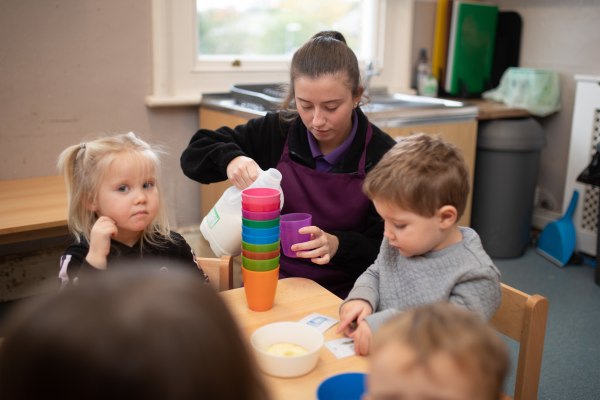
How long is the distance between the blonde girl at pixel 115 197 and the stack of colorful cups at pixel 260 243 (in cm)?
24

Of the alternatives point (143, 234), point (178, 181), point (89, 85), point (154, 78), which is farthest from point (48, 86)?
point (143, 234)

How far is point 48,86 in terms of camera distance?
2512mm

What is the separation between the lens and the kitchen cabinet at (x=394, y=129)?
8.66 ft

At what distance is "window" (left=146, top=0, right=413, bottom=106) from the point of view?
2.76 metres

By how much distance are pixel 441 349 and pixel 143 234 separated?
3.16 ft

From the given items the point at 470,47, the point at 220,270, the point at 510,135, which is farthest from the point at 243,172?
the point at 470,47

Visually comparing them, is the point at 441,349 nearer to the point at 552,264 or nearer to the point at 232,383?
the point at 232,383

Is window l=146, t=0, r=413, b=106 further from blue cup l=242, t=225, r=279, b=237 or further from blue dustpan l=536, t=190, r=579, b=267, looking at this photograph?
blue cup l=242, t=225, r=279, b=237

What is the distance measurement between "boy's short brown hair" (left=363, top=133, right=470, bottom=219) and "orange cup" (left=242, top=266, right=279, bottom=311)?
10.0 inches

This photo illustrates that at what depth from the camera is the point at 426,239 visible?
1.13 meters

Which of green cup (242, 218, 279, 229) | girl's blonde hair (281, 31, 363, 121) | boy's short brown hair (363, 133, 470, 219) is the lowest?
green cup (242, 218, 279, 229)

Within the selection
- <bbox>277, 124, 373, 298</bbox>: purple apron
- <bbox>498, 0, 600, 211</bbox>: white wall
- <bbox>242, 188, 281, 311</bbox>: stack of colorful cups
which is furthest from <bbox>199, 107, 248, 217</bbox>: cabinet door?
<bbox>498, 0, 600, 211</bbox>: white wall

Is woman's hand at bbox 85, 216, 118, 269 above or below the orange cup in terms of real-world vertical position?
above

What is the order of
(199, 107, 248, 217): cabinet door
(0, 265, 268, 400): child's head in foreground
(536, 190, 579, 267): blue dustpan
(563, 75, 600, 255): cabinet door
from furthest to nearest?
(536, 190, 579, 267): blue dustpan → (563, 75, 600, 255): cabinet door → (199, 107, 248, 217): cabinet door → (0, 265, 268, 400): child's head in foreground
